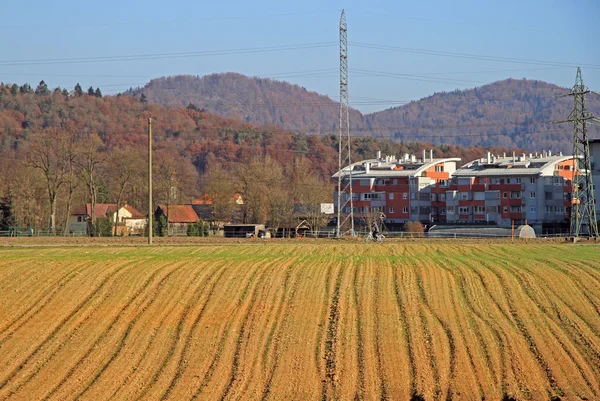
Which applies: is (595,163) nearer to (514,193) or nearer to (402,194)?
(514,193)

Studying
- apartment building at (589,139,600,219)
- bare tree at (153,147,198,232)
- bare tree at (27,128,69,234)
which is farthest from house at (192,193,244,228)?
apartment building at (589,139,600,219)

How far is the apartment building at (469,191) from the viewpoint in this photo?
10850 cm

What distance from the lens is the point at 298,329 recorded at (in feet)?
86.1

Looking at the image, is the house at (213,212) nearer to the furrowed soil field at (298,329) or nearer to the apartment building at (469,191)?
the apartment building at (469,191)

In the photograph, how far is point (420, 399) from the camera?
20000mm

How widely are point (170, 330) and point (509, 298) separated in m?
12.0

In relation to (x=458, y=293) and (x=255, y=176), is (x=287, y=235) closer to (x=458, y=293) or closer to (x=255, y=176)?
(x=255, y=176)

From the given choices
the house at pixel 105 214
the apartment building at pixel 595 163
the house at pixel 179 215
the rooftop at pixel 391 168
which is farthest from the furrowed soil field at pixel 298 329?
the rooftop at pixel 391 168

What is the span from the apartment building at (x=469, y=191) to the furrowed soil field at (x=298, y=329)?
72.0m

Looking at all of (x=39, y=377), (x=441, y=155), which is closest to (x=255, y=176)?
(x=441, y=155)

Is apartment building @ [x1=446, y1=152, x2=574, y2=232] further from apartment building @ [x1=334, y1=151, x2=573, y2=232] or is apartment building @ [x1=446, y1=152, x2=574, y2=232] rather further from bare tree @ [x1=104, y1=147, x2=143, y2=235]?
bare tree @ [x1=104, y1=147, x2=143, y2=235]

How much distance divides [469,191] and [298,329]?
89.8 m

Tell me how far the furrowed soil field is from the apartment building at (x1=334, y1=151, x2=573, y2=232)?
72.0 m

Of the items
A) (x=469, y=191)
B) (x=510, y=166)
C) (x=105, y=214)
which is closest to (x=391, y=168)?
(x=469, y=191)
